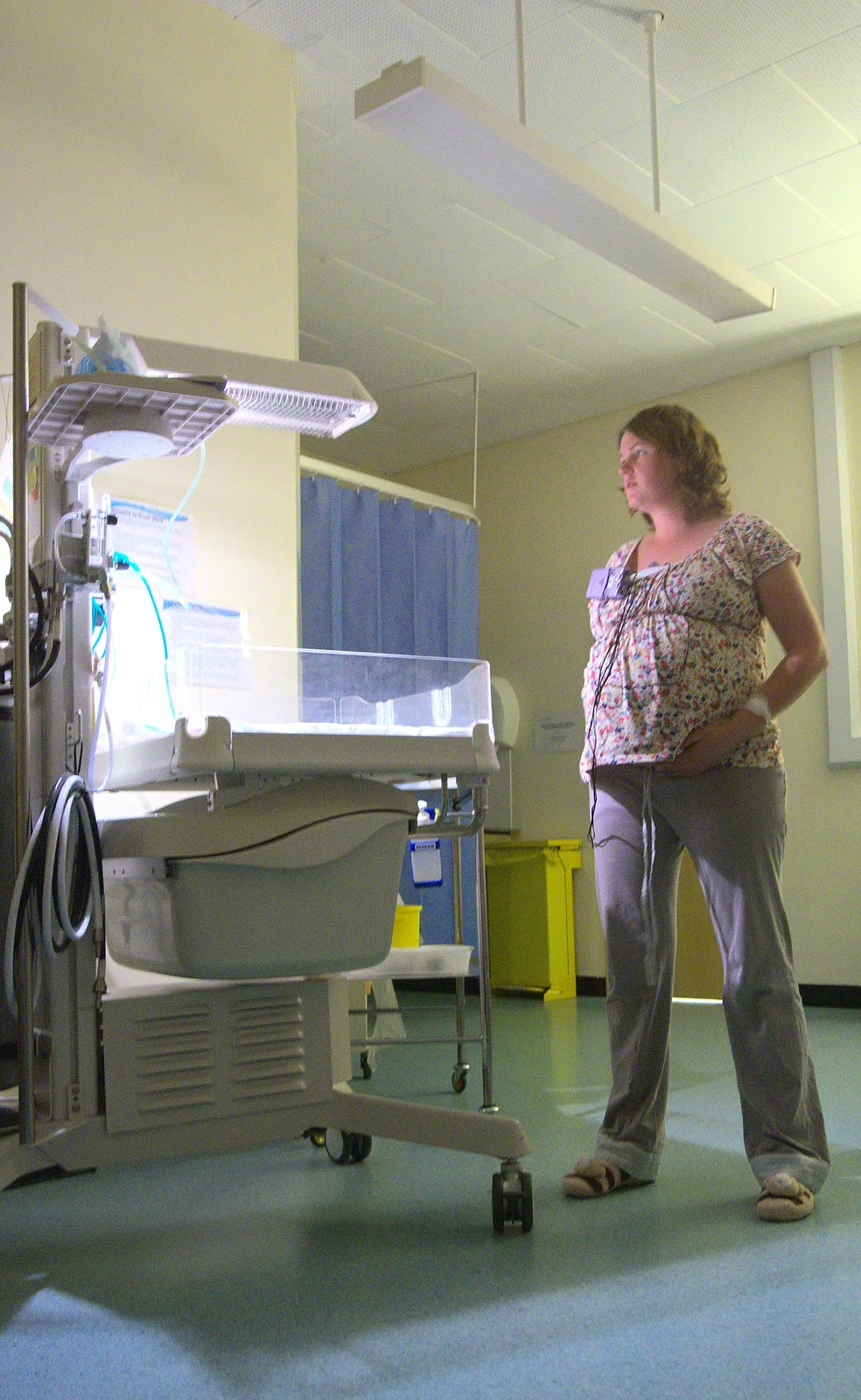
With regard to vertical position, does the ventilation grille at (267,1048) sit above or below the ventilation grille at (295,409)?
below

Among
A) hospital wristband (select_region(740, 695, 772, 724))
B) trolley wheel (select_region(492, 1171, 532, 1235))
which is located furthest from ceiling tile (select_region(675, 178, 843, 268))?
trolley wheel (select_region(492, 1171, 532, 1235))

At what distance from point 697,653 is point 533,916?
345 centimetres

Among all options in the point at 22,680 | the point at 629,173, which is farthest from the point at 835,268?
the point at 22,680

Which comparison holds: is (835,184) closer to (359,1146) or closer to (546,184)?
(546,184)

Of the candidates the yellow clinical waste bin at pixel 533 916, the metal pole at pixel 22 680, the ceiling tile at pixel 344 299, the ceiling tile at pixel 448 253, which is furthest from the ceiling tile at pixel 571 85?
the yellow clinical waste bin at pixel 533 916

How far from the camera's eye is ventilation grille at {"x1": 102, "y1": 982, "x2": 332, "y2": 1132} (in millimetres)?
1655

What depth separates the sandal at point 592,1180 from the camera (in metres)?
1.88

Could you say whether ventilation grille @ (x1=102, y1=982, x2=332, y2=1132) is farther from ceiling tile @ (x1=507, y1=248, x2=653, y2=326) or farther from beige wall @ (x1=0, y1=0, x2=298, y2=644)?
ceiling tile @ (x1=507, y1=248, x2=653, y2=326)

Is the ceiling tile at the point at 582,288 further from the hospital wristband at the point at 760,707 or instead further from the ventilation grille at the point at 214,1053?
the ventilation grille at the point at 214,1053

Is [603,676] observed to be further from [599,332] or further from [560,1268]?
[599,332]

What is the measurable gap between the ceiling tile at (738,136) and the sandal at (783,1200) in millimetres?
2743

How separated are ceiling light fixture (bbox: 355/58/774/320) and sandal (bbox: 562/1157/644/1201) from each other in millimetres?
1936

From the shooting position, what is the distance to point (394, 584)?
4.32 m

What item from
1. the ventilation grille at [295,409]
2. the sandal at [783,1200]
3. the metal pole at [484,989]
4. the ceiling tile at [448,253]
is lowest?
the sandal at [783,1200]
